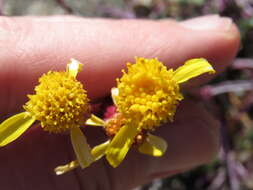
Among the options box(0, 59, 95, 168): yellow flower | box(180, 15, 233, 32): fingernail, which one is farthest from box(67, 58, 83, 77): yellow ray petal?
box(180, 15, 233, 32): fingernail

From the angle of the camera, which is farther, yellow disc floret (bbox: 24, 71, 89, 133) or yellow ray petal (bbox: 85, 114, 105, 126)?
yellow ray petal (bbox: 85, 114, 105, 126)

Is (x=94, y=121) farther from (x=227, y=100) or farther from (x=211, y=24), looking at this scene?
(x=227, y=100)

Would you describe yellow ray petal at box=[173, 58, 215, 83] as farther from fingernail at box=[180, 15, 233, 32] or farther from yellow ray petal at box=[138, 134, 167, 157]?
fingernail at box=[180, 15, 233, 32]

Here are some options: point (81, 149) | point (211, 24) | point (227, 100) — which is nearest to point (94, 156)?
point (81, 149)

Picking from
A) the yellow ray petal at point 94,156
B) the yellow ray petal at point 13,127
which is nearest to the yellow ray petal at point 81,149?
the yellow ray petal at point 94,156

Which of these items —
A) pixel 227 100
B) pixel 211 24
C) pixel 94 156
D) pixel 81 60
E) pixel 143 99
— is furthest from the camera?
pixel 227 100
